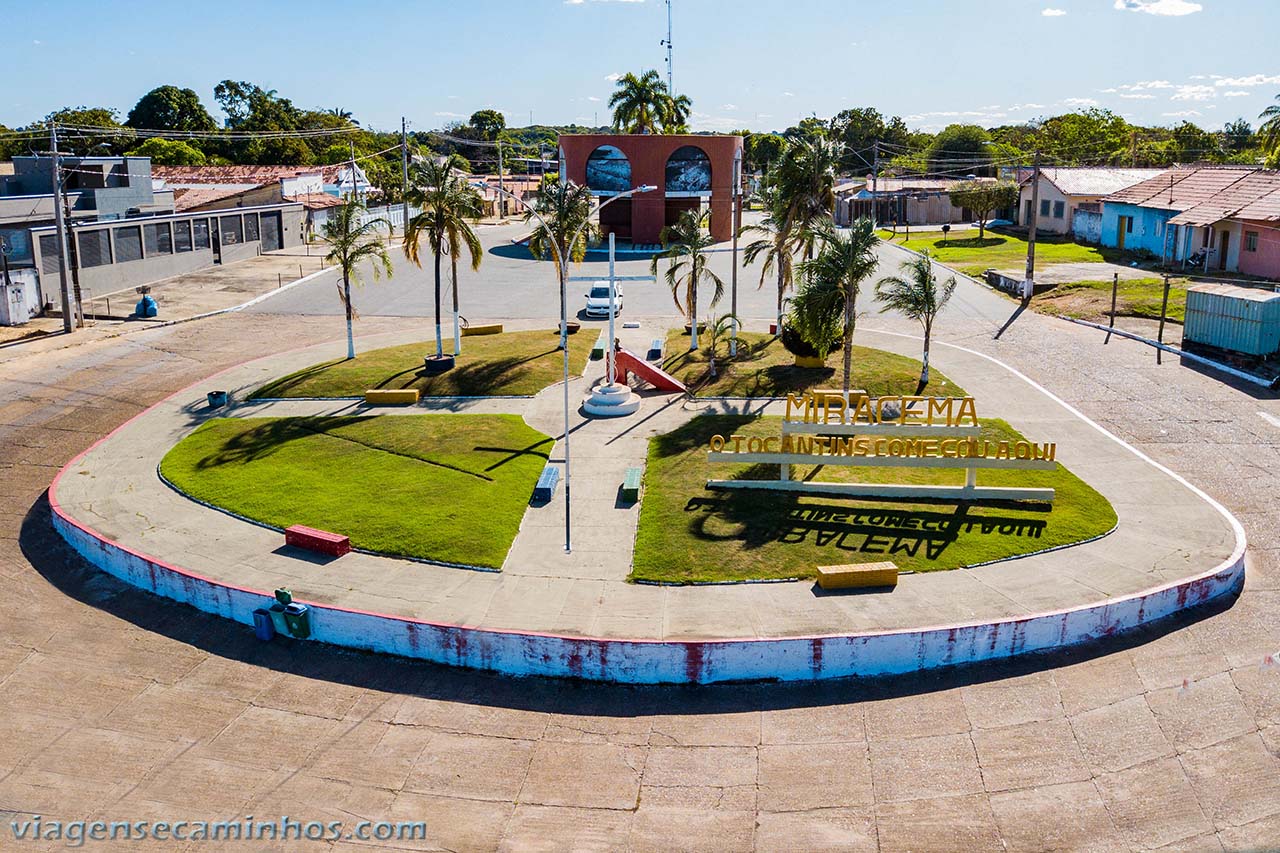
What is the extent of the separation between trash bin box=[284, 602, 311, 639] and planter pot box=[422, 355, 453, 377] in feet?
63.4

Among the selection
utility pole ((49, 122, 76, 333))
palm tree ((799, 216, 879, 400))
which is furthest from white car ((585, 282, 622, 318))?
utility pole ((49, 122, 76, 333))

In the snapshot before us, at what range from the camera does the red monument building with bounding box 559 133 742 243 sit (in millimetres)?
80500

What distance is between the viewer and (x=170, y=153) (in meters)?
117

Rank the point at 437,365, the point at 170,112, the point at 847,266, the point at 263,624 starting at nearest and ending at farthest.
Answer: the point at 263,624
the point at 847,266
the point at 437,365
the point at 170,112

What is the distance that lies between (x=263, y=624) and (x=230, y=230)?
58.7 m

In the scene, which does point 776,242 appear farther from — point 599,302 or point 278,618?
point 278,618

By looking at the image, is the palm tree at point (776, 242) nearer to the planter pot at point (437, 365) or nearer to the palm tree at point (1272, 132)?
the planter pot at point (437, 365)

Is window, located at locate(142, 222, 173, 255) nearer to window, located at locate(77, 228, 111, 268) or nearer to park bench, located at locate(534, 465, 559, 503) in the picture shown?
window, located at locate(77, 228, 111, 268)

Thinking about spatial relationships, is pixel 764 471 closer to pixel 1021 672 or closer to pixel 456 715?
pixel 1021 672

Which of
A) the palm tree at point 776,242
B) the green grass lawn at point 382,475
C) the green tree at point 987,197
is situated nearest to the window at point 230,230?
the green grass lawn at point 382,475

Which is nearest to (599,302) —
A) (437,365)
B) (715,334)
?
(715,334)

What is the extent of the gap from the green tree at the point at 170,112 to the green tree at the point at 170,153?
2459cm

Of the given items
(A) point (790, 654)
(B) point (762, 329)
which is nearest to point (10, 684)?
(A) point (790, 654)

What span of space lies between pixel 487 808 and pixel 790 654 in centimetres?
668
